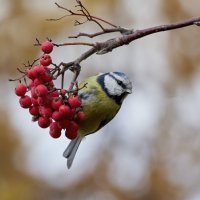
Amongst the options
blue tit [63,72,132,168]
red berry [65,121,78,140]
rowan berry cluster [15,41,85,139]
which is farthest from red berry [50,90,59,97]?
blue tit [63,72,132,168]

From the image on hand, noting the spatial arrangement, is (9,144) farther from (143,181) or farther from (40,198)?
(143,181)

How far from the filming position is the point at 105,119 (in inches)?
95.7

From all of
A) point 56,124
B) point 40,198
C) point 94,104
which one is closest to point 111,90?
point 94,104

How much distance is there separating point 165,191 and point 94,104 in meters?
2.81

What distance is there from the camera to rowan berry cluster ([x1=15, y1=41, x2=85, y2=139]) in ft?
5.48

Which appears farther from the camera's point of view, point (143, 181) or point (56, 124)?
point (143, 181)

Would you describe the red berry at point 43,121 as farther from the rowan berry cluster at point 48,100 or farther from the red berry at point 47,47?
the red berry at point 47,47

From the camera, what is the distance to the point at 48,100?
1702mm

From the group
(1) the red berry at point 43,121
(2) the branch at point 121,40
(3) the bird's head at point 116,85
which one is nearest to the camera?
(2) the branch at point 121,40

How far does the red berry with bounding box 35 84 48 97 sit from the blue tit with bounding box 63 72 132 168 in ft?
2.00

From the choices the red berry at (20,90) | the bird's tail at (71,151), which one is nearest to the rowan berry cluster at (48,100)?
the red berry at (20,90)

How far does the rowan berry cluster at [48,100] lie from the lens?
5.48 ft

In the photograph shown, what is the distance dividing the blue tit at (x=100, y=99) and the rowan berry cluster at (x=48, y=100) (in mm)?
501

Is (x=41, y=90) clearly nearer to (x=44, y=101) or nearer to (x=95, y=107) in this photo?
(x=44, y=101)
